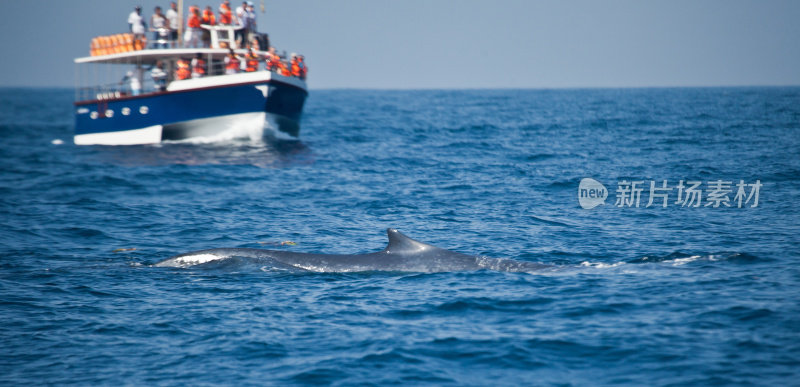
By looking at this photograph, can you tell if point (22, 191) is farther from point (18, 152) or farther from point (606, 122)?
point (606, 122)

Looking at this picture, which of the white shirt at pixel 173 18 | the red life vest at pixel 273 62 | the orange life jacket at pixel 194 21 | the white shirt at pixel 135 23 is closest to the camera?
the red life vest at pixel 273 62

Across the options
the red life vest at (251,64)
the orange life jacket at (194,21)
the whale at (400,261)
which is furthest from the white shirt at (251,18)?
the whale at (400,261)

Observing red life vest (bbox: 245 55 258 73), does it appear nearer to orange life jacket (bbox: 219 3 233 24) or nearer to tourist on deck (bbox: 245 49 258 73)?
tourist on deck (bbox: 245 49 258 73)

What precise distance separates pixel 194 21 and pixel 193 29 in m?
0.67

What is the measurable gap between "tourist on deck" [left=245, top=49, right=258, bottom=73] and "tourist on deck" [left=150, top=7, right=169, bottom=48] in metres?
4.37

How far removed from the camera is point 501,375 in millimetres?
9062

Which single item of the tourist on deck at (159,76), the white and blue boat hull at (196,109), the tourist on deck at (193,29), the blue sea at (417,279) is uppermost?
the tourist on deck at (193,29)

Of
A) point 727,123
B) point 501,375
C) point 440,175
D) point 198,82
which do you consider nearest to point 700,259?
point 501,375

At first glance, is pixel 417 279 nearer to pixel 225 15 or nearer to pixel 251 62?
pixel 251 62

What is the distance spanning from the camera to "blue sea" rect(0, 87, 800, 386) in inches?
372

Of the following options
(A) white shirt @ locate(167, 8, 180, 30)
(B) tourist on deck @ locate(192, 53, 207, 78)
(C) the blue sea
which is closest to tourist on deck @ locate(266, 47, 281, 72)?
(B) tourist on deck @ locate(192, 53, 207, 78)

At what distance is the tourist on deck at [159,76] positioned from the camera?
37.8 m

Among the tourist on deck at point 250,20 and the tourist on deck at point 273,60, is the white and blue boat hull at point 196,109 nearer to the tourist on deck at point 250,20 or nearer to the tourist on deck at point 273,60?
the tourist on deck at point 273,60

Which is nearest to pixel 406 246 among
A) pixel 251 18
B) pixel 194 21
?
pixel 194 21
